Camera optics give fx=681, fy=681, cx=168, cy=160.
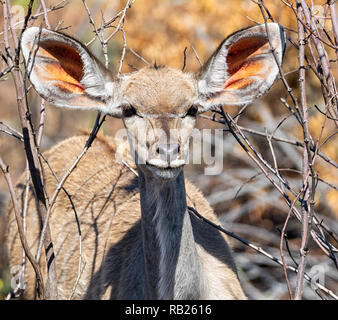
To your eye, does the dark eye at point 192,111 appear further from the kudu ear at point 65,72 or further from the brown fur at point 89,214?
the brown fur at point 89,214

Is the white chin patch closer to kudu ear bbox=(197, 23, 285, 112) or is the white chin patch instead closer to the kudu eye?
the kudu eye

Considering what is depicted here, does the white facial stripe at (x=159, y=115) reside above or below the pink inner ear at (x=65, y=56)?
below

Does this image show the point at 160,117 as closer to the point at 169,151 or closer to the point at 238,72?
the point at 169,151

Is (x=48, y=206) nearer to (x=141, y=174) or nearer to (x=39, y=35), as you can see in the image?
(x=141, y=174)

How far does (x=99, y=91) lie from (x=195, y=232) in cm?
136

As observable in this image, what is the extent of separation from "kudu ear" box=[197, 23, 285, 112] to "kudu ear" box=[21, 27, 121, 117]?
1.78 ft

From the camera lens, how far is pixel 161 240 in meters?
3.78

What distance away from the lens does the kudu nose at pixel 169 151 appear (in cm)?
334

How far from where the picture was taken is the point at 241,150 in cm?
771

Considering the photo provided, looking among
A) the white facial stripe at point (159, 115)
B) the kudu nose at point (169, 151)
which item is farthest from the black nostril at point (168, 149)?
the white facial stripe at point (159, 115)

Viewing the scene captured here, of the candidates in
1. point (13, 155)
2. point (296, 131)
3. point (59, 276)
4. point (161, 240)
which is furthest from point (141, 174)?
point (13, 155)

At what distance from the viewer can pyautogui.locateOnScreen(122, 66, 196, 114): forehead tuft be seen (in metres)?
3.54

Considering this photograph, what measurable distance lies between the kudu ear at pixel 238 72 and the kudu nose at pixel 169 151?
1.82 feet

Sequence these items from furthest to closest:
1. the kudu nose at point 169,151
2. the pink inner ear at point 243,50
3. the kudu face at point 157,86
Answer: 1. the pink inner ear at point 243,50
2. the kudu face at point 157,86
3. the kudu nose at point 169,151
